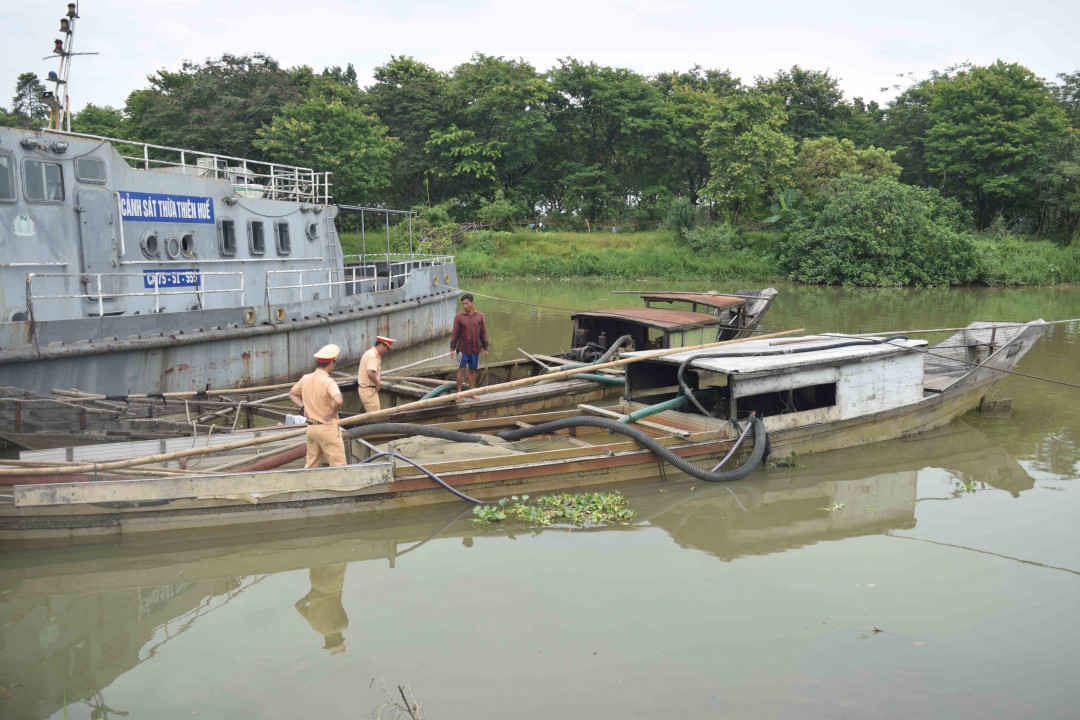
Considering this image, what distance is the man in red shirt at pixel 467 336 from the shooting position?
42.1 feet

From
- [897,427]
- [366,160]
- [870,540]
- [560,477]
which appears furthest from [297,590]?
[366,160]

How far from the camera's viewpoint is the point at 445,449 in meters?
9.86

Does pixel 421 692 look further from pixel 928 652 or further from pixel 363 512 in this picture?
pixel 928 652

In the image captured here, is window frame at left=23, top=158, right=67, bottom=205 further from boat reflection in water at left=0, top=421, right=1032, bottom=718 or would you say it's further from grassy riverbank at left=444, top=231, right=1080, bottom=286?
grassy riverbank at left=444, top=231, right=1080, bottom=286

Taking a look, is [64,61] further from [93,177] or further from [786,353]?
[786,353]

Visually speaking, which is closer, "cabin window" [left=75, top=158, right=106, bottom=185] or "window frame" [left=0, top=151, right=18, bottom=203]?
"window frame" [left=0, top=151, right=18, bottom=203]

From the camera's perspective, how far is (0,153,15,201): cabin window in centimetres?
1192

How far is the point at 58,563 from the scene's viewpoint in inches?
296

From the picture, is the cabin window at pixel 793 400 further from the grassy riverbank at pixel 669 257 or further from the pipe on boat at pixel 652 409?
the grassy riverbank at pixel 669 257

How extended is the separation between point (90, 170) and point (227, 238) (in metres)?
2.98

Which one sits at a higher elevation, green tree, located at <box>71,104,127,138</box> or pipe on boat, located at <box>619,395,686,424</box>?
green tree, located at <box>71,104,127,138</box>

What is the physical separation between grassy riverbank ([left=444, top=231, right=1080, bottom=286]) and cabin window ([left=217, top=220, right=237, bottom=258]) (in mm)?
26359

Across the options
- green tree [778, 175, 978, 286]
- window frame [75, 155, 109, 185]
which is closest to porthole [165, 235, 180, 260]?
window frame [75, 155, 109, 185]

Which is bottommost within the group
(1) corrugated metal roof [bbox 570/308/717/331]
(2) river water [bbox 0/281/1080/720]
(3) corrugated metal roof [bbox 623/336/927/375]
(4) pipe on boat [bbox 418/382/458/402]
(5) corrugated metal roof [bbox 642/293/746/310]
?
(2) river water [bbox 0/281/1080/720]
